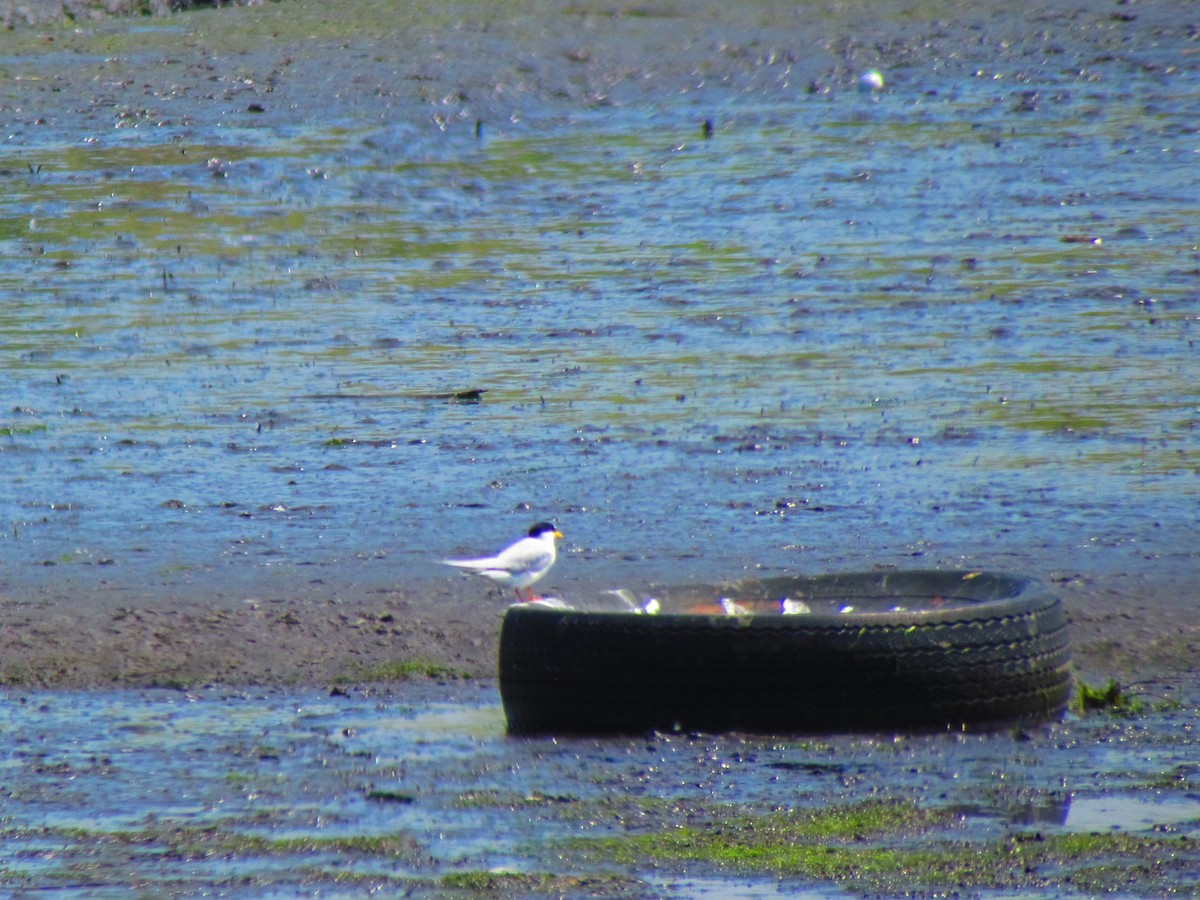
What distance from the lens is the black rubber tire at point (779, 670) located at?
644cm

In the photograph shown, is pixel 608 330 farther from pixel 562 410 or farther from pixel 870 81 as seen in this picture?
pixel 870 81

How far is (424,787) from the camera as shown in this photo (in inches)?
236

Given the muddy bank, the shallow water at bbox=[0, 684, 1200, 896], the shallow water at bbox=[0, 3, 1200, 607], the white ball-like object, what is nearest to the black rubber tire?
the shallow water at bbox=[0, 684, 1200, 896]

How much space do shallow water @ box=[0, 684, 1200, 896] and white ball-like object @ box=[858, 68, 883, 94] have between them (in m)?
15.9

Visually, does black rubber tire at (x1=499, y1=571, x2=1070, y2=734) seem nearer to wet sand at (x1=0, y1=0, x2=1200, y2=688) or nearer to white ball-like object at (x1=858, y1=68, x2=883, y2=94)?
wet sand at (x1=0, y1=0, x2=1200, y2=688)

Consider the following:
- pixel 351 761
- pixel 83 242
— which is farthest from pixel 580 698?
pixel 83 242

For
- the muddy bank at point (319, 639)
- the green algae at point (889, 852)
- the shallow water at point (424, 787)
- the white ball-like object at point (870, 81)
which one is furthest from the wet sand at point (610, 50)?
the green algae at point (889, 852)

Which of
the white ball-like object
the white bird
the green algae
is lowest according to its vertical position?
the green algae

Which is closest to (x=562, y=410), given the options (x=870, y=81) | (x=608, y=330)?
(x=608, y=330)

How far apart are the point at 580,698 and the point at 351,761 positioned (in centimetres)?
72

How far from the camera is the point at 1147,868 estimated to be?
5188 millimetres

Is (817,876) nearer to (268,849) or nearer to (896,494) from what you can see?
(268,849)

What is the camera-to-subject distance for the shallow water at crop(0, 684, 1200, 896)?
530 cm

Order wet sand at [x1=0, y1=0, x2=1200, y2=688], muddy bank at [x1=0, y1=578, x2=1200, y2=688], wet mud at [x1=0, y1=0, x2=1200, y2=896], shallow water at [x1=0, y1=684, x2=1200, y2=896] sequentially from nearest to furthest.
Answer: shallow water at [x1=0, y1=684, x2=1200, y2=896] → wet mud at [x1=0, y1=0, x2=1200, y2=896] → muddy bank at [x1=0, y1=578, x2=1200, y2=688] → wet sand at [x1=0, y1=0, x2=1200, y2=688]
